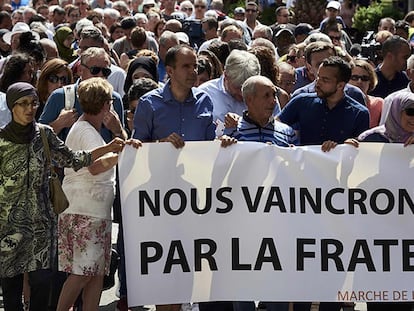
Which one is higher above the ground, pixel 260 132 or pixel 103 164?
pixel 260 132

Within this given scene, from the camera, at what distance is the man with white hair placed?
8.42m

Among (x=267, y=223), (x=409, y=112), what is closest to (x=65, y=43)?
(x=267, y=223)

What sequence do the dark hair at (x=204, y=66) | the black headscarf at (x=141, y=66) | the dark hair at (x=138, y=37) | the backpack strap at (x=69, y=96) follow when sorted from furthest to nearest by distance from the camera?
the dark hair at (x=138, y=37) → the black headscarf at (x=141, y=66) → the dark hair at (x=204, y=66) → the backpack strap at (x=69, y=96)

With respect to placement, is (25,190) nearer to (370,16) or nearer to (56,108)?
(56,108)

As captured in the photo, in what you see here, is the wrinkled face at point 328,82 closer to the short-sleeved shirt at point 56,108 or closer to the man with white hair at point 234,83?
the man with white hair at point 234,83

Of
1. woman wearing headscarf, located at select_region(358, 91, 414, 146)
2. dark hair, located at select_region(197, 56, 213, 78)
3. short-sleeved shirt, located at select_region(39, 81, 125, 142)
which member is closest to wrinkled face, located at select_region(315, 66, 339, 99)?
woman wearing headscarf, located at select_region(358, 91, 414, 146)

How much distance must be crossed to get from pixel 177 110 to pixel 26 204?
48.0 inches

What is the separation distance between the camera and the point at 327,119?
25.3ft

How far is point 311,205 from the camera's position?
7191 mm

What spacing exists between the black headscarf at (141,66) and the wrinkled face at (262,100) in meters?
3.02

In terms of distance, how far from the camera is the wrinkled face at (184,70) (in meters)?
7.66

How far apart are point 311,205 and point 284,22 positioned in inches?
456

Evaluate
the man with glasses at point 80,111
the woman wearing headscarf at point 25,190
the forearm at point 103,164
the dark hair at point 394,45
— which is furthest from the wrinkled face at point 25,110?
the dark hair at point 394,45

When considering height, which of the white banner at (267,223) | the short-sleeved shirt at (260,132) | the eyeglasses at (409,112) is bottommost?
the white banner at (267,223)
